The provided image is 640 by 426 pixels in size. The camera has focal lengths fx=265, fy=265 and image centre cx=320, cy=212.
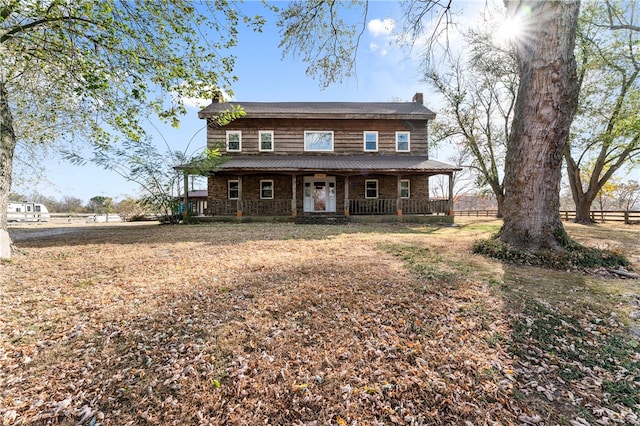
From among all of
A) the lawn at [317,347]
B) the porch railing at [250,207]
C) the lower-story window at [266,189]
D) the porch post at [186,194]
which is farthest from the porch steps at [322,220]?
the lawn at [317,347]

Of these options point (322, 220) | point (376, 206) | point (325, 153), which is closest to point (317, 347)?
point (322, 220)

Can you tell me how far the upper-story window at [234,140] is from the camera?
16.9 meters

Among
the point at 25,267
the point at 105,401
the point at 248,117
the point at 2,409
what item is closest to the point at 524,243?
the point at 105,401

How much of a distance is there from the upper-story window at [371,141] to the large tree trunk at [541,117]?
35.3 ft

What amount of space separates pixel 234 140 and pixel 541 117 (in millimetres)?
15338

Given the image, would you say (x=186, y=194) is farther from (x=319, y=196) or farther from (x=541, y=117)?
(x=541, y=117)

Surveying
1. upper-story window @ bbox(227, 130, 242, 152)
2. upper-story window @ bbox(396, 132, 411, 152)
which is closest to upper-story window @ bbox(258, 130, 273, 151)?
upper-story window @ bbox(227, 130, 242, 152)

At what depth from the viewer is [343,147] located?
1730 cm

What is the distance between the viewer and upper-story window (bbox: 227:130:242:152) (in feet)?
55.4

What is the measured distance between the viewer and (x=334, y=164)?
15188 mm

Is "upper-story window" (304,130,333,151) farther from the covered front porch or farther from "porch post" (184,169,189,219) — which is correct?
"porch post" (184,169,189,219)

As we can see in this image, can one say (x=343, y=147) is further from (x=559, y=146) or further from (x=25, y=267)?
(x=25, y=267)

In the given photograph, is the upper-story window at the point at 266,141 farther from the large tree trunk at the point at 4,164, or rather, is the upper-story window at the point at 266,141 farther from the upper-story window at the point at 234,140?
the large tree trunk at the point at 4,164

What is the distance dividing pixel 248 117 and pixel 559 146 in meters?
15.3
